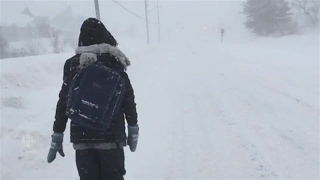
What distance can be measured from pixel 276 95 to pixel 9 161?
741 centimetres

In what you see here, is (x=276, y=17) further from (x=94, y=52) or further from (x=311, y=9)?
(x=94, y=52)

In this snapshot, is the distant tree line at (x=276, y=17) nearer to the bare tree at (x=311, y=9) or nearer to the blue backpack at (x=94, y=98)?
the bare tree at (x=311, y=9)

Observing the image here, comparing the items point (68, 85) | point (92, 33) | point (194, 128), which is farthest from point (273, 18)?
point (68, 85)

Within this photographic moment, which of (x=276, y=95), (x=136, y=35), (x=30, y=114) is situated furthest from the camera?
(x=136, y=35)

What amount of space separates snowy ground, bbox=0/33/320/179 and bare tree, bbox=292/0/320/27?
45.2 metres

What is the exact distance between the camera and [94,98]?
2.60 metres

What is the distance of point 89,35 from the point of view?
110 inches

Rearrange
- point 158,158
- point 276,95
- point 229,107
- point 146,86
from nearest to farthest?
point 158,158 → point 229,107 → point 276,95 → point 146,86

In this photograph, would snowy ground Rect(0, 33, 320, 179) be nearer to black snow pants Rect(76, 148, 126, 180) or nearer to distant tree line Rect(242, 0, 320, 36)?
black snow pants Rect(76, 148, 126, 180)

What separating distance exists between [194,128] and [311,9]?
174 feet

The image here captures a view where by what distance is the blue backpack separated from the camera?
8.53 ft

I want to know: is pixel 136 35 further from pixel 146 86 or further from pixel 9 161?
pixel 9 161

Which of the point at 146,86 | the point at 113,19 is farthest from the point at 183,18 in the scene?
the point at 146,86

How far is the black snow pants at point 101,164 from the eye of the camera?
2.74 metres
